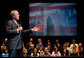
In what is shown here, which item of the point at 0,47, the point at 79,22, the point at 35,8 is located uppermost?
the point at 35,8

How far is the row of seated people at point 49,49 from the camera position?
221 inches

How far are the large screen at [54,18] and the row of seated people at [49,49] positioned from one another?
35 cm

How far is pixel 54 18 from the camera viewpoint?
20.5 feet

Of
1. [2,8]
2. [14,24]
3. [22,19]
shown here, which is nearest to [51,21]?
[22,19]

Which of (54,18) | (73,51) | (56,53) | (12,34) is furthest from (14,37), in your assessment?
(54,18)

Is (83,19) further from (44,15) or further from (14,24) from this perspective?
(14,24)

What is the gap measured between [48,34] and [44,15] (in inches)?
24.0

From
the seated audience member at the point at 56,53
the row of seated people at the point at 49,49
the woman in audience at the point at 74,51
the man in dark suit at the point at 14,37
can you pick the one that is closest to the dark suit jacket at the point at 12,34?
the man in dark suit at the point at 14,37

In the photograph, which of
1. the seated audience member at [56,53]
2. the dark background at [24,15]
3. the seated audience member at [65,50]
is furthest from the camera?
the dark background at [24,15]

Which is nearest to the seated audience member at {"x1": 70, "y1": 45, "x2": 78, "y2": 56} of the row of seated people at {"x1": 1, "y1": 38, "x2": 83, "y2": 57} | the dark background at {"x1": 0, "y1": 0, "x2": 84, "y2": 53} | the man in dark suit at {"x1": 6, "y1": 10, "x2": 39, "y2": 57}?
the row of seated people at {"x1": 1, "y1": 38, "x2": 83, "y2": 57}

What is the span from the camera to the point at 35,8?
6234mm

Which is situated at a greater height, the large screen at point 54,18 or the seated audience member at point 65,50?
the large screen at point 54,18

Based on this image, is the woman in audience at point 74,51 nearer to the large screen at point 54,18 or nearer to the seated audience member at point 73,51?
the seated audience member at point 73,51

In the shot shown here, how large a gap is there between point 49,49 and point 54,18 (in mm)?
1000
